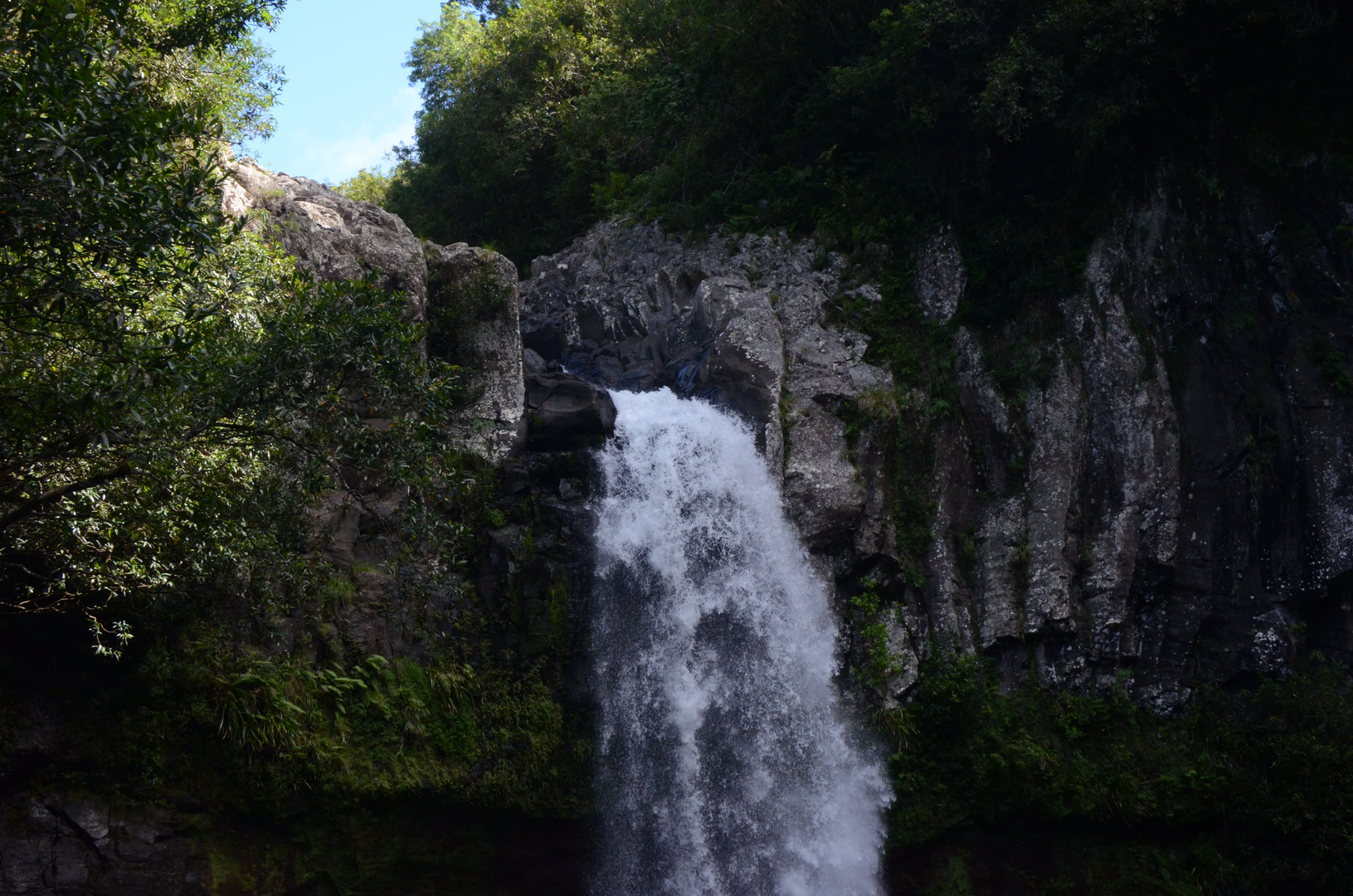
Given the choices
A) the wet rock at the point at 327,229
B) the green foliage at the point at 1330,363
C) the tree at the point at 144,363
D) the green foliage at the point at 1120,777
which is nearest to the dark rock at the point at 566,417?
the wet rock at the point at 327,229

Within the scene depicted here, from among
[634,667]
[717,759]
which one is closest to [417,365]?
[634,667]

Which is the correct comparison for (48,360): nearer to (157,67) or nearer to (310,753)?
(310,753)

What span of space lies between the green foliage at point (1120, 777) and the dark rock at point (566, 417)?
6.70 meters

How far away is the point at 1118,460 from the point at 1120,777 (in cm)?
491

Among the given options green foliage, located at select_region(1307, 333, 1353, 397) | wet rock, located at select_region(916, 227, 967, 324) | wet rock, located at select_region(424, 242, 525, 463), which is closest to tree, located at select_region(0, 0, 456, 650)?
wet rock, located at select_region(424, 242, 525, 463)

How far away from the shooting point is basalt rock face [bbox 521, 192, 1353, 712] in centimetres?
1377

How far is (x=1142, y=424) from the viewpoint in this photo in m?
15.1

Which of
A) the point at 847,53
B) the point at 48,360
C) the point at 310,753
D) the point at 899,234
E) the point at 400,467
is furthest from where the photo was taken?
the point at 847,53

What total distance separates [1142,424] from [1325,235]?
368 centimetres

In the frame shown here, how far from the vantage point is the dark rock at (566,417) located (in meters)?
16.1

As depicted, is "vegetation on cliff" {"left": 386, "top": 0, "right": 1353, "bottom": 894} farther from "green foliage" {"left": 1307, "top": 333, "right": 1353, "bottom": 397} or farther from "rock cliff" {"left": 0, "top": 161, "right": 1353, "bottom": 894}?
"rock cliff" {"left": 0, "top": 161, "right": 1353, "bottom": 894}

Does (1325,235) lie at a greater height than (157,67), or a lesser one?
lesser

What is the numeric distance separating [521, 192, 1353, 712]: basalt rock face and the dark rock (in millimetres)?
2241

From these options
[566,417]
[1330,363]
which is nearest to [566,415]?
[566,417]
